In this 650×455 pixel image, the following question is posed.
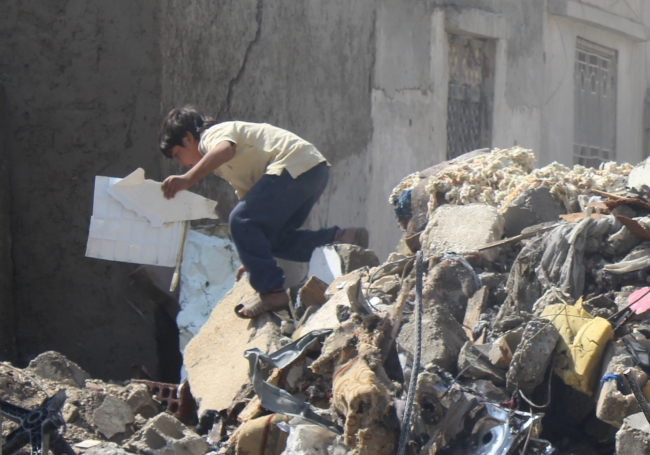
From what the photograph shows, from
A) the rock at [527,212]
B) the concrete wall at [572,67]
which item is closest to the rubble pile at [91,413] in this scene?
the rock at [527,212]

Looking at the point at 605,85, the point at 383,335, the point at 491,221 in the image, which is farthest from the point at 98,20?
the point at 605,85

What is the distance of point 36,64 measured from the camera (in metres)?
5.09

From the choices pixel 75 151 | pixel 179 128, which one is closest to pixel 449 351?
pixel 179 128

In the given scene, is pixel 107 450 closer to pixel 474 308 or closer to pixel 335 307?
pixel 335 307

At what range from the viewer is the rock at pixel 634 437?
244cm

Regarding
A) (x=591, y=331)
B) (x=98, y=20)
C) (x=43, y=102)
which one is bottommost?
(x=591, y=331)

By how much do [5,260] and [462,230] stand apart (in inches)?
109

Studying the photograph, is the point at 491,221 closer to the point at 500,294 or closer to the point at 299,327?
the point at 500,294

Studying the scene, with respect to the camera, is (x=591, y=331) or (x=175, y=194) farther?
(x=175, y=194)

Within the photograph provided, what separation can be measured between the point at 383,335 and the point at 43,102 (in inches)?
118

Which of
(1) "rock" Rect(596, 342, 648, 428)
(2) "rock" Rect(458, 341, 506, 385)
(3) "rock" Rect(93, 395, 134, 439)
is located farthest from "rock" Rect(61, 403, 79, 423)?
(1) "rock" Rect(596, 342, 648, 428)

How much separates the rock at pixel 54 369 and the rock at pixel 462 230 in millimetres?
1847

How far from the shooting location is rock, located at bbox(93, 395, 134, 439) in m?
3.41

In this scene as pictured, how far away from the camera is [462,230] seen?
419 centimetres
